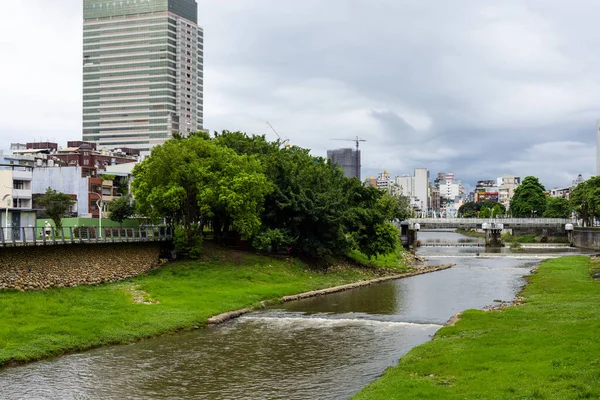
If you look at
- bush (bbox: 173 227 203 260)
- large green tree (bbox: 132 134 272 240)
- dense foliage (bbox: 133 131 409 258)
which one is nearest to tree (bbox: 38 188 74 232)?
dense foliage (bbox: 133 131 409 258)

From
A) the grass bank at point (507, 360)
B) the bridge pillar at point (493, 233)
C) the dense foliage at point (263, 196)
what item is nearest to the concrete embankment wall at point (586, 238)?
the bridge pillar at point (493, 233)

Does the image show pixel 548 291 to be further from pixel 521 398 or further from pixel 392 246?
pixel 521 398

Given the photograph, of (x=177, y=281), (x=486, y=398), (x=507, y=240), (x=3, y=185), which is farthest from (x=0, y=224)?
(x=507, y=240)

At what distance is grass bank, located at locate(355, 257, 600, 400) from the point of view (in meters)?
24.7

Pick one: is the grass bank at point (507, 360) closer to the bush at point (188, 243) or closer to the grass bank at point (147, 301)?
the grass bank at point (147, 301)

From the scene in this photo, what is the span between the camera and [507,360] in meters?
29.8

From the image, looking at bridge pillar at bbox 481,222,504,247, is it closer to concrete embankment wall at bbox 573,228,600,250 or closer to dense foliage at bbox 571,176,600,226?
concrete embankment wall at bbox 573,228,600,250

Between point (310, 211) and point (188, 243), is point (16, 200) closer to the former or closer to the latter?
point (188, 243)

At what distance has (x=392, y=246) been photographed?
286 ft

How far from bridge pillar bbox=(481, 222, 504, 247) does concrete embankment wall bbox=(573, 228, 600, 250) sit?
18.7 metres

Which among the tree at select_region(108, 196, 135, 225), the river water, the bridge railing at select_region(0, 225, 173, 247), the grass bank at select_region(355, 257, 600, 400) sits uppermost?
the tree at select_region(108, 196, 135, 225)

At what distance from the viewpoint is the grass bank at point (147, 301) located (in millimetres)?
38062

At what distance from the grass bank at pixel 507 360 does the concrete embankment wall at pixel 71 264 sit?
32.6m

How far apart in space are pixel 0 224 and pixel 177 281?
1655cm
